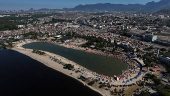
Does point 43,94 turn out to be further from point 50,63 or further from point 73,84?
point 50,63

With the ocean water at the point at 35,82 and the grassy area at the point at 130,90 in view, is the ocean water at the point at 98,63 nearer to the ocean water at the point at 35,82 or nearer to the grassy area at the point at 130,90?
the grassy area at the point at 130,90

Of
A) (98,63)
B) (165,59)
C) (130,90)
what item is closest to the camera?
(130,90)

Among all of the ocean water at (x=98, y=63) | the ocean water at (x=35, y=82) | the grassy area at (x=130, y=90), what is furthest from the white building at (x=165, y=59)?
the ocean water at (x=35, y=82)

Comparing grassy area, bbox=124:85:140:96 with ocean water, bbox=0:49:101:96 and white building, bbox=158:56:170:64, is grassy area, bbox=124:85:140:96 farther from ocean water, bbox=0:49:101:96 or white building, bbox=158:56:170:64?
white building, bbox=158:56:170:64

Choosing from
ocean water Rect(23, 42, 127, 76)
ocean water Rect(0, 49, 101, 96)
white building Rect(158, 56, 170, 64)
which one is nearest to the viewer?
ocean water Rect(0, 49, 101, 96)

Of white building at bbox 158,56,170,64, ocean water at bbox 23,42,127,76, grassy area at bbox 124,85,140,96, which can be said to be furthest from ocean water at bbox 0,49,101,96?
white building at bbox 158,56,170,64

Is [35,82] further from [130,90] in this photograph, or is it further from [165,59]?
[165,59]

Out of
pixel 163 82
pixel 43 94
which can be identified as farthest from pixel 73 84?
pixel 163 82

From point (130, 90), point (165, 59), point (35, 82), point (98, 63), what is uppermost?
point (165, 59)

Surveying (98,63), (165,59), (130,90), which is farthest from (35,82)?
(165,59)
